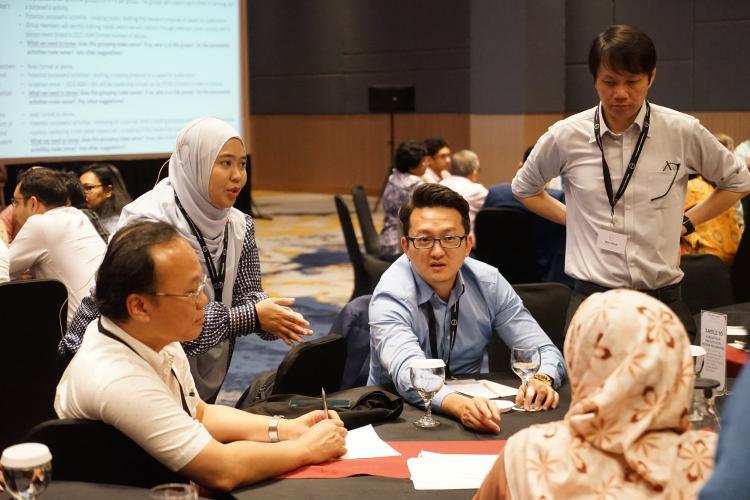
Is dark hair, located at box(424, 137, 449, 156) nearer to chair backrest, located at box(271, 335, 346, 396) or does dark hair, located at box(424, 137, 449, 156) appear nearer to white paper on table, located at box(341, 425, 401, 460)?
chair backrest, located at box(271, 335, 346, 396)

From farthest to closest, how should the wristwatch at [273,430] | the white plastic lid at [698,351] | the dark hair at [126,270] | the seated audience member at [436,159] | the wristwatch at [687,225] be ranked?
the seated audience member at [436,159]
the wristwatch at [687,225]
the white plastic lid at [698,351]
the wristwatch at [273,430]
the dark hair at [126,270]

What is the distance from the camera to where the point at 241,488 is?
2.06 metres

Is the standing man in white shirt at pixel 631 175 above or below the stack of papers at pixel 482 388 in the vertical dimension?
above

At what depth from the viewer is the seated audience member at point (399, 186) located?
6.56 m

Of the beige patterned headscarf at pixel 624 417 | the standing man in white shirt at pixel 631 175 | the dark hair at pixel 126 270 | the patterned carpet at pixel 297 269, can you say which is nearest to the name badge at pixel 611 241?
the standing man in white shirt at pixel 631 175

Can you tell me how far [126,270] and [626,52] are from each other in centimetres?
177

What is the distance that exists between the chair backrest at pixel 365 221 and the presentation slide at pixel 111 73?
3.63m

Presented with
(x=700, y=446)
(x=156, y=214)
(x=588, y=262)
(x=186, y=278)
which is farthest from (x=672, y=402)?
(x=156, y=214)

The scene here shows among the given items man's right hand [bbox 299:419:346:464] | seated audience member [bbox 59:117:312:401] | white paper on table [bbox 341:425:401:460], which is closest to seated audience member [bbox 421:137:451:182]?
seated audience member [bbox 59:117:312:401]

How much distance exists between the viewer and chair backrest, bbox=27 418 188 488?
1.97 metres

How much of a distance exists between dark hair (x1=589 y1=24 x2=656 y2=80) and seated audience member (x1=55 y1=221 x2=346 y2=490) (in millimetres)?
1546

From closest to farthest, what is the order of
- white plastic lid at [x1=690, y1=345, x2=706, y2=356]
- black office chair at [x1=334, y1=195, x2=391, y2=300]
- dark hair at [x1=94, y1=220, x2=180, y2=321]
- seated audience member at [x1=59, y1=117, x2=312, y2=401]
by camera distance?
dark hair at [x1=94, y1=220, x2=180, y2=321] → white plastic lid at [x1=690, y1=345, x2=706, y2=356] → seated audience member at [x1=59, y1=117, x2=312, y2=401] → black office chair at [x1=334, y1=195, x2=391, y2=300]

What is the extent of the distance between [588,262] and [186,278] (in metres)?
1.59

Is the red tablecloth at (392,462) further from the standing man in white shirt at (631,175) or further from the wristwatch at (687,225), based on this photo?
the wristwatch at (687,225)
